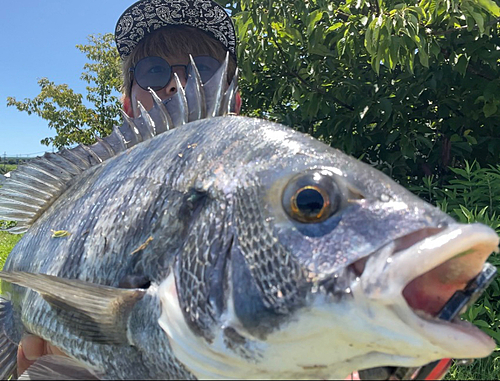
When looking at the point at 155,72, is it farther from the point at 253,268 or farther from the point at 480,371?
the point at 480,371

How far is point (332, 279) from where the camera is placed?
0.72m

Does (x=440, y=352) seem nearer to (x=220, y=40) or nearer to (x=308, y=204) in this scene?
(x=308, y=204)

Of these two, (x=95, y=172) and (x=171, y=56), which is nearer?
(x=95, y=172)

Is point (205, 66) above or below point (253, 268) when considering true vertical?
above

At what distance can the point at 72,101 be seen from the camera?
13234mm

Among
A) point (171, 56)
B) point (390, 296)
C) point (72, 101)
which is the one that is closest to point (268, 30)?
point (171, 56)

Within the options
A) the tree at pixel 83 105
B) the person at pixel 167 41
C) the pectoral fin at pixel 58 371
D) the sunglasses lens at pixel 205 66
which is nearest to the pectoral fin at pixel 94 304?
the pectoral fin at pixel 58 371

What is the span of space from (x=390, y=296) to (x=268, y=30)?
117 inches

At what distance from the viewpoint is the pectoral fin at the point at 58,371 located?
43.0 inches

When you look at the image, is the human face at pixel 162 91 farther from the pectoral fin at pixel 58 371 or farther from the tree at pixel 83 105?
the tree at pixel 83 105

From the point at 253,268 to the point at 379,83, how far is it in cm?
319

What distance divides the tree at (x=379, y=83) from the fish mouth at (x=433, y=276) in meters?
2.32

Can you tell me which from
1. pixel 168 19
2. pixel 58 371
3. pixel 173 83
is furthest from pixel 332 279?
pixel 168 19

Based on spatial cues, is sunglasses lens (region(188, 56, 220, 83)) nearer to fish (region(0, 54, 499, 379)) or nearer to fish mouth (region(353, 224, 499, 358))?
fish (region(0, 54, 499, 379))
